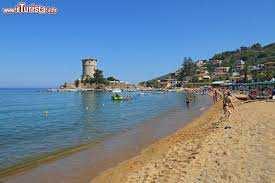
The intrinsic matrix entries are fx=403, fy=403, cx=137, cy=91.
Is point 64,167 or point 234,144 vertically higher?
point 234,144

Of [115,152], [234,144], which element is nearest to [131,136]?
[115,152]

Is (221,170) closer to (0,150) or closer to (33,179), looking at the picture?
(33,179)

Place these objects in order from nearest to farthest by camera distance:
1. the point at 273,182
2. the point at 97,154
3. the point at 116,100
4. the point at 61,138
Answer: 1. the point at 273,182
2. the point at 97,154
3. the point at 61,138
4. the point at 116,100

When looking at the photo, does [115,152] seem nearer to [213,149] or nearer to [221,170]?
[213,149]

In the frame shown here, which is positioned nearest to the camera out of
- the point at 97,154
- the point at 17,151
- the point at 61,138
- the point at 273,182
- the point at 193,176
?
the point at 273,182

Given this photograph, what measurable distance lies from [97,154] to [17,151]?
14.5 feet

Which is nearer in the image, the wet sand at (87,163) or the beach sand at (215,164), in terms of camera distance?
the beach sand at (215,164)

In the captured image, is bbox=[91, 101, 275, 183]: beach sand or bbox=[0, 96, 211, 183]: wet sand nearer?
bbox=[91, 101, 275, 183]: beach sand

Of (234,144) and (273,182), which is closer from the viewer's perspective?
(273,182)

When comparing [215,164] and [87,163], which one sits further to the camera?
[87,163]

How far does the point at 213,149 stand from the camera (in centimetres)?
1427

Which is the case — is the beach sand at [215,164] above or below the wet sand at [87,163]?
above

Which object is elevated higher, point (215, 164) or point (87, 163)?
point (215, 164)

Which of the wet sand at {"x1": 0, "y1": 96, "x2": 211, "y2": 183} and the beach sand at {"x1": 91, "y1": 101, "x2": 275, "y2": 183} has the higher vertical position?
the beach sand at {"x1": 91, "y1": 101, "x2": 275, "y2": 183}
